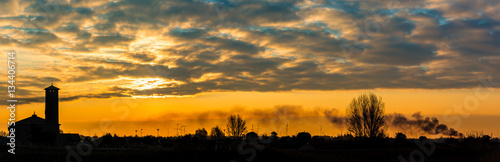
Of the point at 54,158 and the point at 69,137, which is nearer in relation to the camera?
the point at 54,158

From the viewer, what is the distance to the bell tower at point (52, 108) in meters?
123

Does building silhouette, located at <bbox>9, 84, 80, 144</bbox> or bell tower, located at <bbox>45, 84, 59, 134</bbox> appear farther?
bell tower, located at <bbox>45, 84, 59, 134</bbox>

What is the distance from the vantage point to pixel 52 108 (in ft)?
412

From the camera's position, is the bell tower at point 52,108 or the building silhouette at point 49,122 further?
the bell tower at point 52,108

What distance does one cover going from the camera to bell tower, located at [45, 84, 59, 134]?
123375mm

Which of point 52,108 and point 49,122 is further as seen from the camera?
point 52,108

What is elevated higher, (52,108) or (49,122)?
(52,108)

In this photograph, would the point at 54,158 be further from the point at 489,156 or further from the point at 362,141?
the point at 362,141

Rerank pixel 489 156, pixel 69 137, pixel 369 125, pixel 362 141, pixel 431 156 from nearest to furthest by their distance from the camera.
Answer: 1. pixel 489 156
2. pixel 431 156
3. pixel 362 141
4. pixel 369 125
5. pixel 69 137

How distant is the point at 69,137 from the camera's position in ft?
404

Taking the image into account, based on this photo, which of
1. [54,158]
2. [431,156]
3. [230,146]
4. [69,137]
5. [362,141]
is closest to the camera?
[54,158]

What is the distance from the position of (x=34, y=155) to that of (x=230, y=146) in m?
21.1

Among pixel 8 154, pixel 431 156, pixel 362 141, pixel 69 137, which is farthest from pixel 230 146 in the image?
pixel 69 137

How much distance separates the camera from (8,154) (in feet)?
165
